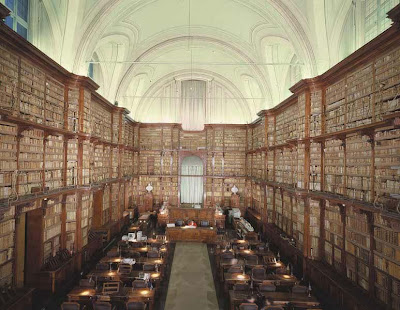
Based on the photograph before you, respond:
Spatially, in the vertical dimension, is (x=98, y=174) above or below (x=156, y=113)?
below

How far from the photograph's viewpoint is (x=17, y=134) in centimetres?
728

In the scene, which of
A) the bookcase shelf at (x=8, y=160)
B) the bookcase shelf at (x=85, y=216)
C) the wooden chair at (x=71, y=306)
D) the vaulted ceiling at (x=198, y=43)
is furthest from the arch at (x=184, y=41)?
the wooden chair at (x=71, y=306)

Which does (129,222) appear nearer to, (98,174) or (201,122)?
(98,174)

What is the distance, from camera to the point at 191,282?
32.1ft

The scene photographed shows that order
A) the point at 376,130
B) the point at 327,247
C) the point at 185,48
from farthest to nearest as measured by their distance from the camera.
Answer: the point at 185,48 < the point at 327,247 < the point at 376,130

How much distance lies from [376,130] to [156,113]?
57.0 feet

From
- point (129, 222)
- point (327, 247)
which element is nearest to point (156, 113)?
point (129, 222)

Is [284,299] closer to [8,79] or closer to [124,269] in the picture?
[124,269]

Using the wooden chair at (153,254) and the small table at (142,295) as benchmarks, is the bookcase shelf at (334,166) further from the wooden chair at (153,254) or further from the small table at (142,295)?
the wooden chair at (153,254)

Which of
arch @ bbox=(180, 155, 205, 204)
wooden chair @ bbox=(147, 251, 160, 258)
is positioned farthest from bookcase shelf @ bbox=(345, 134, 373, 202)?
arch @ bbox=(180, 155, 205, 204)

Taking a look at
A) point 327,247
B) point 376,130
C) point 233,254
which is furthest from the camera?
point 233,254

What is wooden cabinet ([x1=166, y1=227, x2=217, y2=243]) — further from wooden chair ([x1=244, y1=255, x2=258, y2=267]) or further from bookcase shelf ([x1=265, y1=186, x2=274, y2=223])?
wooden chair ([x1=244, y1=255, x2=258, y2=267])

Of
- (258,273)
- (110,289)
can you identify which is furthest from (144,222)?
(258,273)

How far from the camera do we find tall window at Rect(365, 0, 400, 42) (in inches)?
295
